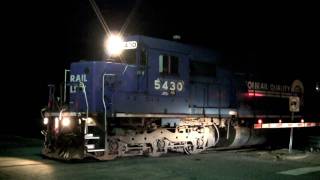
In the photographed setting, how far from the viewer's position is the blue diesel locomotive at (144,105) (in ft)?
44.4

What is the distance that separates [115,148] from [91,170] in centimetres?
238

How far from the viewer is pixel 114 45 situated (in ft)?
47.0

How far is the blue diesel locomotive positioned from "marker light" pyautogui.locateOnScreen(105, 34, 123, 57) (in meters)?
0.16

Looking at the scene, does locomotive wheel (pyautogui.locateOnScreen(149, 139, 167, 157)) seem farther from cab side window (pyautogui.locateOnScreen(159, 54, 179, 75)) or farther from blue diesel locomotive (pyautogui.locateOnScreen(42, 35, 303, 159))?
cab side window (pyautogui.locateOnScreen(159, 54, 179, 75))

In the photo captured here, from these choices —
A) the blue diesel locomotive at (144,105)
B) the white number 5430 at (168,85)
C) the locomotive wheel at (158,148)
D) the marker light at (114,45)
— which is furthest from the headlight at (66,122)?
the white number 5430 at (168,85)

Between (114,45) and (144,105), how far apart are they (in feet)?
6.88

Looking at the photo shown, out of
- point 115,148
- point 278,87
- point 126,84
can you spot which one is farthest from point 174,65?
point 278,87

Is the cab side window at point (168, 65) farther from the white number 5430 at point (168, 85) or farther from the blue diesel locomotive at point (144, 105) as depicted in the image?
the white number 5430 at point (168, 85)

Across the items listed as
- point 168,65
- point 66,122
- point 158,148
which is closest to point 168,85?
point 168,65

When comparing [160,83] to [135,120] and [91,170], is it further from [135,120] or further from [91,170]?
[91,170]

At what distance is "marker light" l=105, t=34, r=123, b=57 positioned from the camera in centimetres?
1430

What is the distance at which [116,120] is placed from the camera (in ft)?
45.6

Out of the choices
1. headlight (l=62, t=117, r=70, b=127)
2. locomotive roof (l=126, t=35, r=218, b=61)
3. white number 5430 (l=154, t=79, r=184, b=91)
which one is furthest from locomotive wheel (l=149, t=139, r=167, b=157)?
locomotive roof (l=126, t=35, r=218, b=61)

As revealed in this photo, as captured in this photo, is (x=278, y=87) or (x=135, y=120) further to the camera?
(x=278, y=87)
